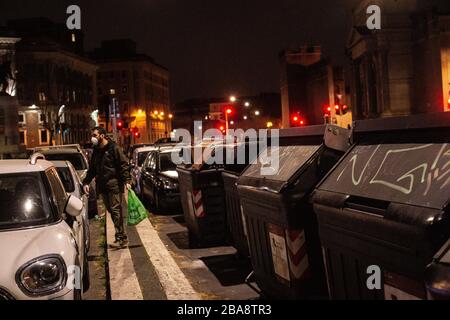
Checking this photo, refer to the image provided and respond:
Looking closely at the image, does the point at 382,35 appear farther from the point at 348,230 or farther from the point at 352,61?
the point at 348,230

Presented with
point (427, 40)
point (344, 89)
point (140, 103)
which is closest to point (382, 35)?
point (427, 40)

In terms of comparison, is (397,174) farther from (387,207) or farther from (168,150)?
(168,150)

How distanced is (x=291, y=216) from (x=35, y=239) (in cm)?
230

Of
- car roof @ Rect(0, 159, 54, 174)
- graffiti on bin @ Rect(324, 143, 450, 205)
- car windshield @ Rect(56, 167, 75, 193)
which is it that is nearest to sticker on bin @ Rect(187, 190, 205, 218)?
car windshield @ Rect(56, 167, 75, 193)

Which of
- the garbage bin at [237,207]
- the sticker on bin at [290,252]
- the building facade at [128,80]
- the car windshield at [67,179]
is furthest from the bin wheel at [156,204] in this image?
the building facade at [128,80]

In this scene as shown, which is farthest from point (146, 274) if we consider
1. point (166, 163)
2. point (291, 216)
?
point (166, 163)

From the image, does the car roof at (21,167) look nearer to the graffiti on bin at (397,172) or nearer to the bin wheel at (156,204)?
the graffiti on bin at (397,172)

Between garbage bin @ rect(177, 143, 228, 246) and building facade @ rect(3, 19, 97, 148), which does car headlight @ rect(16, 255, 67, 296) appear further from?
building facade @ rect(3, 19, 97, 148)

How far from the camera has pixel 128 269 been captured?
8055 millimetres

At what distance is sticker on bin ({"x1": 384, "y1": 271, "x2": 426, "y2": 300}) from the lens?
10.9ft

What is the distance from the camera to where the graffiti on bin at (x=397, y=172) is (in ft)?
11.8

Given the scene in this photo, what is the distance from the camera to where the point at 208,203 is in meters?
9.27

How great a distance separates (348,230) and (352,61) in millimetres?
57115
